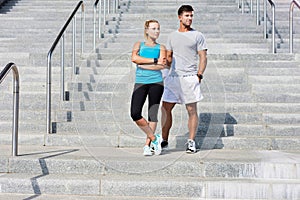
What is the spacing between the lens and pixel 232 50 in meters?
8.46

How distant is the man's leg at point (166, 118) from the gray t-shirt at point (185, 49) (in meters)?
0.37

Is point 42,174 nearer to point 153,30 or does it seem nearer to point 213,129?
point 153,30

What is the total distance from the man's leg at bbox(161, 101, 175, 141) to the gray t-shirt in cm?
37

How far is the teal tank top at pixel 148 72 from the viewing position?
4945 mm

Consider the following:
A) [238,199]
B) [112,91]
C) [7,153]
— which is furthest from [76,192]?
[112,91]

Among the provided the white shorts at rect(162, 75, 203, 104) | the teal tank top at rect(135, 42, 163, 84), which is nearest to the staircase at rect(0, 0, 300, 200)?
the white shorts at rect(162, 75, 203, 104)

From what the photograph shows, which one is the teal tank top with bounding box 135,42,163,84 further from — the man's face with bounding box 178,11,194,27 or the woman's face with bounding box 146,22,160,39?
the man's face with bounding box 178,11,194,27

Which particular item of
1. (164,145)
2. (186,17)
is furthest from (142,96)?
(186,17)

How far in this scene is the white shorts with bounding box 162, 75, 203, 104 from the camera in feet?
17.0

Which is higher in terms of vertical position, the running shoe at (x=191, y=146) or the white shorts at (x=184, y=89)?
the white shorts at (x=184, y=89)

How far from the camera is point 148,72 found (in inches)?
195

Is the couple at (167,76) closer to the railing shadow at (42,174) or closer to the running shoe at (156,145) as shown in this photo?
the running shoe at (156,145)

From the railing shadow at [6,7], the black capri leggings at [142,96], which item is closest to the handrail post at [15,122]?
the black capri leggings at [142,96]

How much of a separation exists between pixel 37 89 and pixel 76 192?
2841 millimetres
